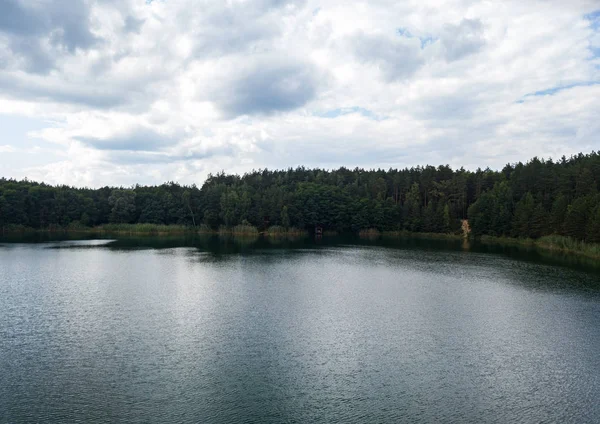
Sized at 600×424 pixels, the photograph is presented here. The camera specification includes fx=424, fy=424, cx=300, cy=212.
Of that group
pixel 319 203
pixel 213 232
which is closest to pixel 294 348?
pixel 213 232

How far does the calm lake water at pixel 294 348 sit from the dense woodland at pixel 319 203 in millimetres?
58828

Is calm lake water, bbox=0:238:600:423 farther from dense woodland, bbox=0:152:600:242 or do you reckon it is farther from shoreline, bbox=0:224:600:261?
dense woodland, bbox=0:152:600:242

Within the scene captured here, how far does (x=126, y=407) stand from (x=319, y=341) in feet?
31.3

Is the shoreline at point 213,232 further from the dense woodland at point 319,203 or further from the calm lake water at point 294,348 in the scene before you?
the calm lake water at point 294,348

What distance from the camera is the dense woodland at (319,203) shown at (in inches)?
3617

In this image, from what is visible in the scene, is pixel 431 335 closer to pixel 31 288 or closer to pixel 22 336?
pixel 22 336

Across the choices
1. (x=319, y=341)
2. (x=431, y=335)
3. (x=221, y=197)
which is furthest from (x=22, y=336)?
(x=221, y=197)

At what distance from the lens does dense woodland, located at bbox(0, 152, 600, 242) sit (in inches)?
3617

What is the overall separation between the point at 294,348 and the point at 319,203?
8760cm

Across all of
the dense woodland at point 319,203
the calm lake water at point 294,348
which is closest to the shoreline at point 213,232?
the dense woodland at point 319,203

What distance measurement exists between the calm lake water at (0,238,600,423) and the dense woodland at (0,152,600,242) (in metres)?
58.8

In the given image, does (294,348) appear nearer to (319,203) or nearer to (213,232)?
(213,232)

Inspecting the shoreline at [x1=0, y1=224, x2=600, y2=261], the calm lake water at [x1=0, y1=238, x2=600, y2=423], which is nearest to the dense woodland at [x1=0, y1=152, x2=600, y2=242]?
the shoreline at [x1=0, y1=224, x2=600, y2=261]

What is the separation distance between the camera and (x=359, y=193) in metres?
116
